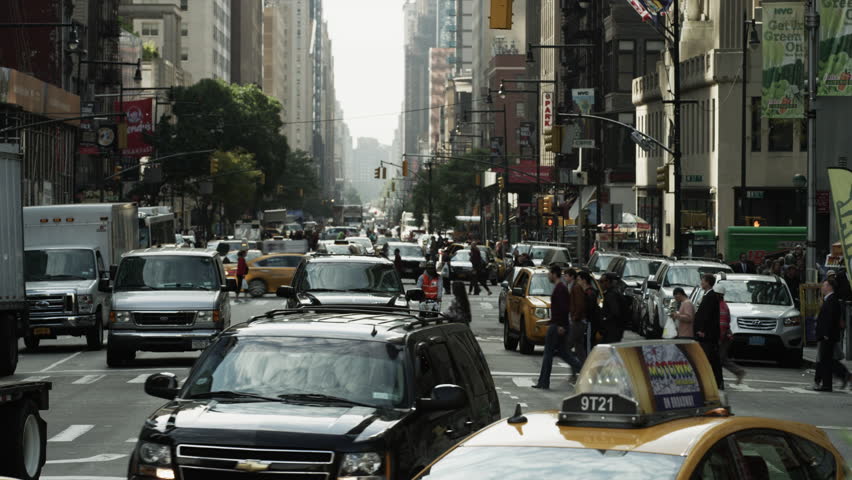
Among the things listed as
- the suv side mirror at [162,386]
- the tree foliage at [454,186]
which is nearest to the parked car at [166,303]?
the suv side mirror at [162,386]

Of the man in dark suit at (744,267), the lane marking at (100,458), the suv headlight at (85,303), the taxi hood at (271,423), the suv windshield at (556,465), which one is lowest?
the lane marking at (100,458)

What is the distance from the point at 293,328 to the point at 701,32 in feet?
192

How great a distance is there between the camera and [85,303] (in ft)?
93.3

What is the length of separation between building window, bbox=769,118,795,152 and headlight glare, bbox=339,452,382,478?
172 ft

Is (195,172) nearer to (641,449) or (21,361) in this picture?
(21,361)

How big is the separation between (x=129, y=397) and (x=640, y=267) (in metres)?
23.0

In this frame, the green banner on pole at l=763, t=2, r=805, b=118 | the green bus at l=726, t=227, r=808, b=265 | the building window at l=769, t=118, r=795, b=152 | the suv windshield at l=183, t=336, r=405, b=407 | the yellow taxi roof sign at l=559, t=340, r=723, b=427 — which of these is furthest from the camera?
the building window at l=769, t=118, r=795, b=152

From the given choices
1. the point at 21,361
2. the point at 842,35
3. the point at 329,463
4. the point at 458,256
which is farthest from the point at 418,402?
the point at 458,256

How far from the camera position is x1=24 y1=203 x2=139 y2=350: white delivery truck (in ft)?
92.6

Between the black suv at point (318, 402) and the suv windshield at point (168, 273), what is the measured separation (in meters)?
14.9

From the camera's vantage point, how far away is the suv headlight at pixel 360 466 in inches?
329

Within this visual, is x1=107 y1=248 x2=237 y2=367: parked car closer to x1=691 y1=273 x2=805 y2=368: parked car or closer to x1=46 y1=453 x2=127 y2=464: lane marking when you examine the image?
x1=691 y1=273 x2=805 y2=368: parked car

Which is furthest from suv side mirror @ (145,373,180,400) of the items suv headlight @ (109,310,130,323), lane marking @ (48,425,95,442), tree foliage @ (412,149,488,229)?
tree foliage @ (412,149,488,229)

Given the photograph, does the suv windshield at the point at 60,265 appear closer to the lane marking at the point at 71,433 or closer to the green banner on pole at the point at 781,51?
the lane marking at the point at 71,433
